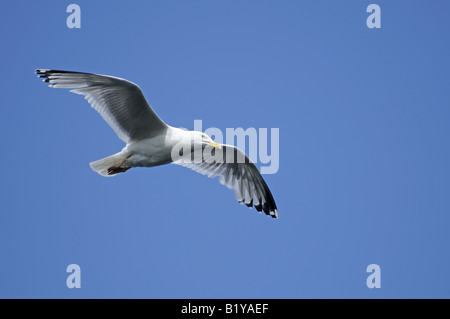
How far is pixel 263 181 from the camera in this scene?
8930mm

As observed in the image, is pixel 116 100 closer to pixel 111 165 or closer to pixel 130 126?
pixel 130 126

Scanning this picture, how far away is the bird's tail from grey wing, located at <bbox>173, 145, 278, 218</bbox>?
1.02 m

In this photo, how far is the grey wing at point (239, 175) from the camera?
859cm

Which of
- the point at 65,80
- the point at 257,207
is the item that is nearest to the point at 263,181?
the point at 257,207

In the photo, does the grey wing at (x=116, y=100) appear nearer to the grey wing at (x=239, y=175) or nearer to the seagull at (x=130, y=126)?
the seagull at (x=130, y=126)

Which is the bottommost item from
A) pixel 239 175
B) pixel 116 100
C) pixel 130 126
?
pixel 239 175

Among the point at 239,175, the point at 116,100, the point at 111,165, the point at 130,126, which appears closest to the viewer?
the point at 116,100

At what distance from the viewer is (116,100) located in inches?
293

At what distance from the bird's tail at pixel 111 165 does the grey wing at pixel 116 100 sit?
235 mm

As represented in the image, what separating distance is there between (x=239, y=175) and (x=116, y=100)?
228 centimetres

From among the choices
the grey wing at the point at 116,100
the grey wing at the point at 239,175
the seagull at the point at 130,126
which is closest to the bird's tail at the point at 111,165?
the seagull at the point at 130,126

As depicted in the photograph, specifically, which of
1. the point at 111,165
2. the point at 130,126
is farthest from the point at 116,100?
the point at 111,165
